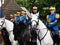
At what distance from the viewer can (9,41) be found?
20.3m

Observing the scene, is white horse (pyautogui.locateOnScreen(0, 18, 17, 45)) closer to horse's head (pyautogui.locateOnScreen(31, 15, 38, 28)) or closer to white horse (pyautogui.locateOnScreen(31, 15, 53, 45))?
white horse (pyautogui.locateOnScreen(31, 15, 53, 45))

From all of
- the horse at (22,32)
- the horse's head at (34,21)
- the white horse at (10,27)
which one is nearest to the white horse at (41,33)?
the horse's head at (34,21)

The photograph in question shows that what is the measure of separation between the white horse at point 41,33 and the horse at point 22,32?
75cm

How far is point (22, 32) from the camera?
18.8m

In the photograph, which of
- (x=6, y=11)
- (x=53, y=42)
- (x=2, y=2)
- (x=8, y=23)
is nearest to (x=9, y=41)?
(x=8, y=23)

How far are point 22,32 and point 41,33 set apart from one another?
4.07ft

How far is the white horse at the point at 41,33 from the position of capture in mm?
17297

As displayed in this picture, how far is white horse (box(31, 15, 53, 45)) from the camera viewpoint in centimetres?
1730

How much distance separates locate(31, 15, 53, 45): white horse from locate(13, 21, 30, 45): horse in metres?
0.75

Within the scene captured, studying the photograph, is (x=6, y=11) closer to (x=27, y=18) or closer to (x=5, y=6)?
(x=5, y=6)

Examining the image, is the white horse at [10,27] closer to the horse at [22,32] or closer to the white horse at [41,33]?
the horse at [22,32]

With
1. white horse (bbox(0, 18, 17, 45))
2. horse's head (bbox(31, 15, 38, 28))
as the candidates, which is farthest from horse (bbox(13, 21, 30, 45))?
horse's head (bbox(31, 15, 38, 28))

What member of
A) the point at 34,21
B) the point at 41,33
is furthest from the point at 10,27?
the point at 34,21

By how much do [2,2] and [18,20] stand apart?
48.8ft
